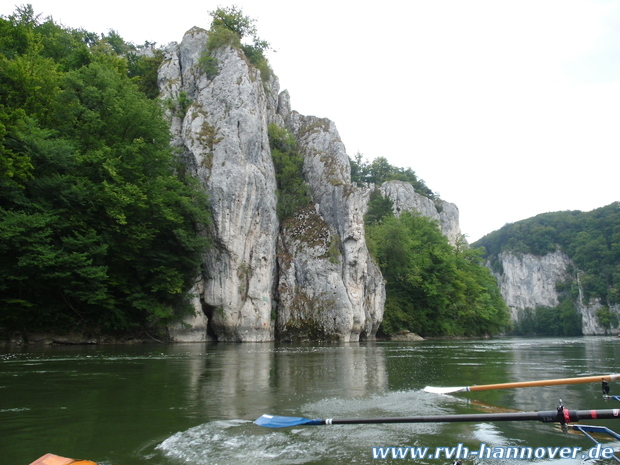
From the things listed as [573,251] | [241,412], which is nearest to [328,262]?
[241,412]

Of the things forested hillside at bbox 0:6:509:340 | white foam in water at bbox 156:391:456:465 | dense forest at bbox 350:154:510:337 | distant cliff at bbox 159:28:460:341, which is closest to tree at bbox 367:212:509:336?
dense forest at bbox 350:154:510:337

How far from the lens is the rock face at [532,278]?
378ft

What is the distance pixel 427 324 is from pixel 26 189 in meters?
37.3

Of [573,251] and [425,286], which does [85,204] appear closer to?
[425,286]

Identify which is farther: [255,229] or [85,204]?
[255,229]

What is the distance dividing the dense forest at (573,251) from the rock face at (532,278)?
1783 millimetres

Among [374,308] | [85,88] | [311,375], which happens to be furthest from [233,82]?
[311,375]

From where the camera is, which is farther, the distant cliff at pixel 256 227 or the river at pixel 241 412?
the distant cliff at pixel 256 227

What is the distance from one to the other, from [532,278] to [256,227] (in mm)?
108663

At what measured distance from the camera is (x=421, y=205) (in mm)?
71875

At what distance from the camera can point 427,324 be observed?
44781 millimetres

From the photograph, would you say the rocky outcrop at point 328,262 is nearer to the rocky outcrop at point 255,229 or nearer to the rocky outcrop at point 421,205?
the rocky outcrop at point 255,229

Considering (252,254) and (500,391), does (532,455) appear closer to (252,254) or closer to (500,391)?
(500,391)

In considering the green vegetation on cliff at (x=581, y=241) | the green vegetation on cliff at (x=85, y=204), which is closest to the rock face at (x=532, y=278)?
the green vegetation on cliff at (x=581, y=241)
